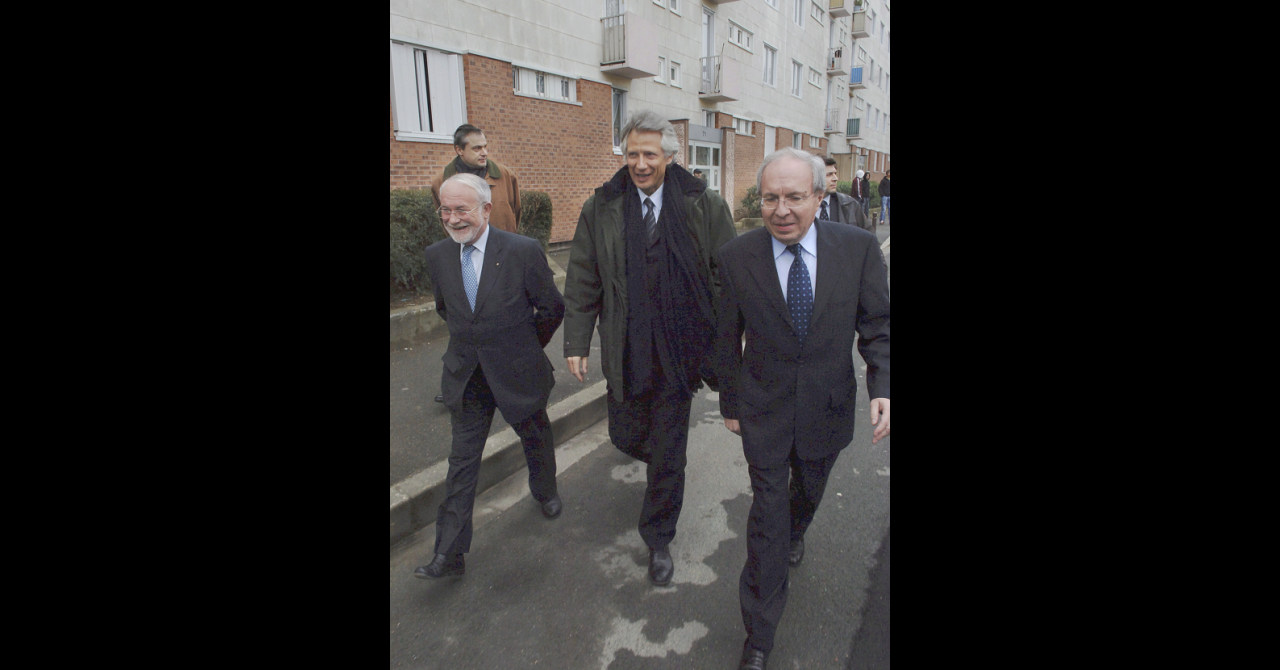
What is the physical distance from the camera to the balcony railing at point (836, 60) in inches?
1128

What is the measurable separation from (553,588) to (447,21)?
9291 millimetres

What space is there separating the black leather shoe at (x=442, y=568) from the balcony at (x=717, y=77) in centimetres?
1705

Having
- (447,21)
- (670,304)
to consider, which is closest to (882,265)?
(670,304)

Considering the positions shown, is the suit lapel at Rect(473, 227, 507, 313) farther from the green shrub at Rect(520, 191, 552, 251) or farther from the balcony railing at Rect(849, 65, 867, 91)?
the balcony railing at Rect(849, 65, 867, 91)

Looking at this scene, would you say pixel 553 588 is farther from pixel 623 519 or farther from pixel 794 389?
pixel 794 389

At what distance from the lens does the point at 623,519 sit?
122 inches

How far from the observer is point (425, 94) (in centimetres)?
891

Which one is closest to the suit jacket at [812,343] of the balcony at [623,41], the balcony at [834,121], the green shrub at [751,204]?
the balcony at [623,41]

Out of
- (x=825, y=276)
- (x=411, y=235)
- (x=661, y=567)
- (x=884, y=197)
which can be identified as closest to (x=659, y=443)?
(x=661, y=567)

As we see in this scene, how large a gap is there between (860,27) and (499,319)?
126ft

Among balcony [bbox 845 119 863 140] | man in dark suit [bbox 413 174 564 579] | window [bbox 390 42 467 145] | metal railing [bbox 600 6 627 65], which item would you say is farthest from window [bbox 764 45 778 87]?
man in dark suit [bbox 413 174 564 579]

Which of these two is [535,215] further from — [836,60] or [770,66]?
[836,60]

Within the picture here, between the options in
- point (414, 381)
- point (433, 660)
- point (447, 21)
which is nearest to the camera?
point (433, 660)

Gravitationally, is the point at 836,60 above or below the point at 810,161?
above
